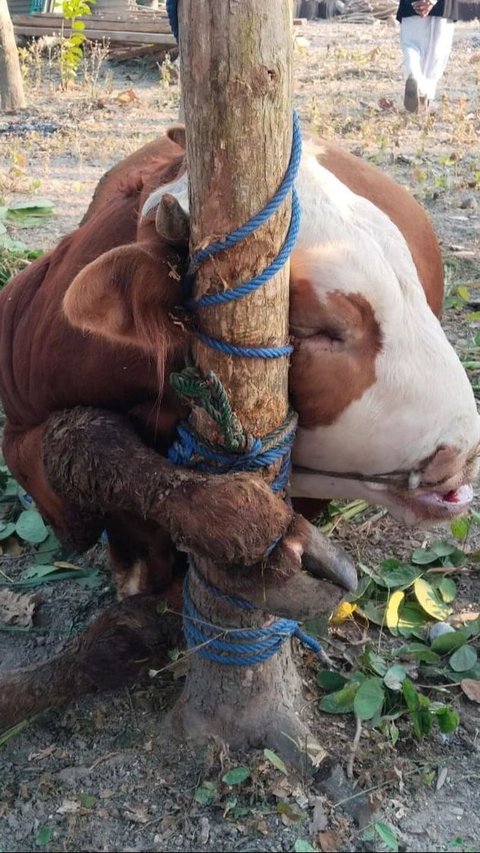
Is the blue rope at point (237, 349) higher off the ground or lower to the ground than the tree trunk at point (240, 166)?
lower

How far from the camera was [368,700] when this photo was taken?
7.64 feet

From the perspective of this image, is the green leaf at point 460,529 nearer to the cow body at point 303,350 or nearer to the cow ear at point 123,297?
the cow body at point 303,350

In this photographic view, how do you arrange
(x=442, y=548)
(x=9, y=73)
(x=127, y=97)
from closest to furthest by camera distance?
(x=442, y=548), (x=9, y=73), (x=127, y=97)

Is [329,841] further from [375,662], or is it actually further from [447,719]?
[375,662]

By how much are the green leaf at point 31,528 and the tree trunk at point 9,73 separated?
6467 millimetres

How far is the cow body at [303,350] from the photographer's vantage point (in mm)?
1903

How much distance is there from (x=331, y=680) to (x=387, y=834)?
1.58 feet

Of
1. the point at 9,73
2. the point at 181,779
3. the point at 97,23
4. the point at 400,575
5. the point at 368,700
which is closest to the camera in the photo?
the point at 181,779

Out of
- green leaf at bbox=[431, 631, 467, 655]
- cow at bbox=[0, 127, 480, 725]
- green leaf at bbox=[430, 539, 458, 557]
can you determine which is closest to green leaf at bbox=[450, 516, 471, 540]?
green leaf at bbox=[430, 539, 458, 557]

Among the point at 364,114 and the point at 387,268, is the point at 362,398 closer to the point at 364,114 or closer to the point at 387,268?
the point at 387,268

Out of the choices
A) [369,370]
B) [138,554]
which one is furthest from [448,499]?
[138,554]

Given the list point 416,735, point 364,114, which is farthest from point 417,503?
point 364,114

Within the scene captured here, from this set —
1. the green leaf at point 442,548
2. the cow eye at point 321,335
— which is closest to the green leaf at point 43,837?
the cow eye at point 321,335

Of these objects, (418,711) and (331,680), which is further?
(331,680)
